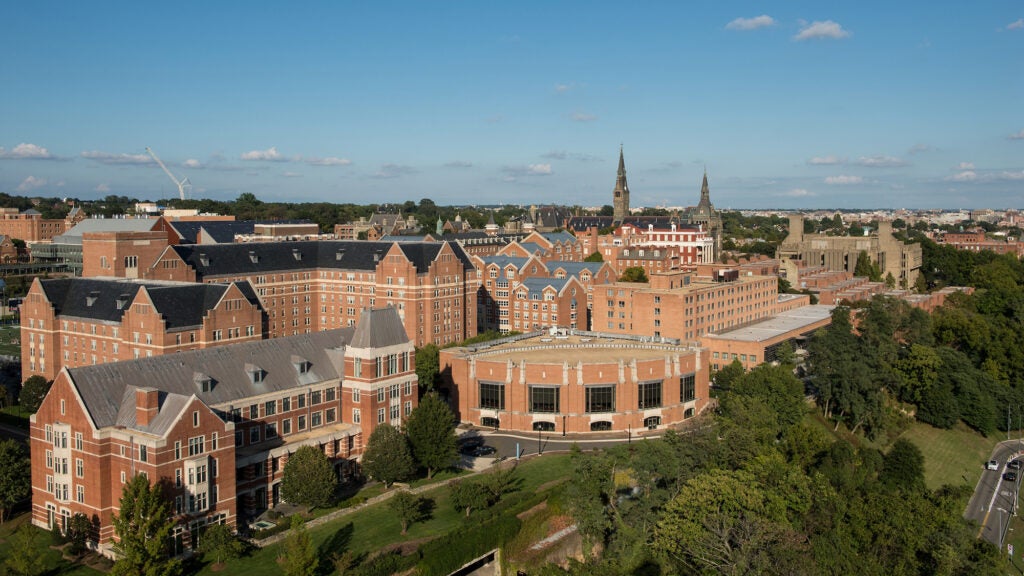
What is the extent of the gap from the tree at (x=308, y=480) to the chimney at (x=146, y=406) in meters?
11.0

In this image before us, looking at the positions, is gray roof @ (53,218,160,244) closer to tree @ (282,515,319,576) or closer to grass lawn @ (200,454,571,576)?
grass lawn @ (200,454,571,576)

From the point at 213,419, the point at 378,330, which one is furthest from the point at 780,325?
the point at 213,419

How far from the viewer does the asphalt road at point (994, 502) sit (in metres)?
82.8

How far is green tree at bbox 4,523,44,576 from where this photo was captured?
54.1 meters

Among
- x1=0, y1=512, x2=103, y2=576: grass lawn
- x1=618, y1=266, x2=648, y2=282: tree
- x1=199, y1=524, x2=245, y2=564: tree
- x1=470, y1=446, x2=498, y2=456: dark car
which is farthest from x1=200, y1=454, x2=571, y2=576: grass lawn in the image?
x1=618, y1=266, x2=648, y2=282: tree

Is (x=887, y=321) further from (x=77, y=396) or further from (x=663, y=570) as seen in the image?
(x=77, y=396)

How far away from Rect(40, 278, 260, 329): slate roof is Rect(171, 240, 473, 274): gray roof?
1517 centimetres

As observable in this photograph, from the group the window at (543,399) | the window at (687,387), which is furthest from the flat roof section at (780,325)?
the window at (543,399)

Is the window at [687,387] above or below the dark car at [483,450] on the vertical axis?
above

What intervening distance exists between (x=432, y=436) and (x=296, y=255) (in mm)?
61075

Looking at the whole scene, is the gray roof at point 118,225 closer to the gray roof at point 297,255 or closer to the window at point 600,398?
the gray roof at point 297,255

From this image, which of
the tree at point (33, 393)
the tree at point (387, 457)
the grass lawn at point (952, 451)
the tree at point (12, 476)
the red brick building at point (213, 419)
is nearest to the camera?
the red brick building at point (213, 419)

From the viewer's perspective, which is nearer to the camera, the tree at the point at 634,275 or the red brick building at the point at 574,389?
the red brick building at the point at 574,389

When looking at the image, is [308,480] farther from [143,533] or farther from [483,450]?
[483,450]
